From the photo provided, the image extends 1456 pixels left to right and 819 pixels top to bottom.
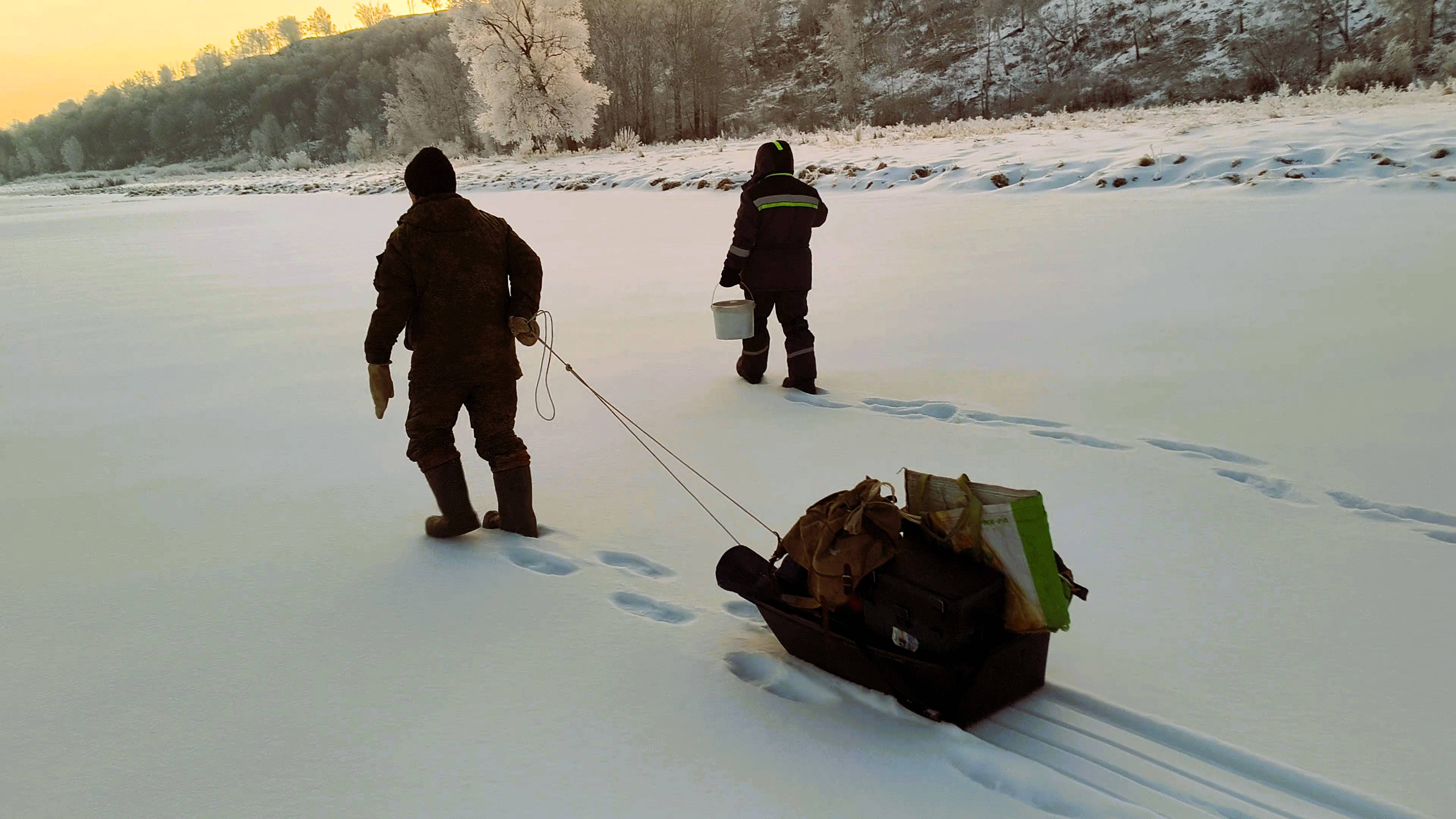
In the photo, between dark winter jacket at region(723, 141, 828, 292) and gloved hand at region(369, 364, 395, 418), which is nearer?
gloved hand at region(369, 364, 395, 418)

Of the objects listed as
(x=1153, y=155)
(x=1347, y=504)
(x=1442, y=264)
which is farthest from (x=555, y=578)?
(x=1153, y=155)

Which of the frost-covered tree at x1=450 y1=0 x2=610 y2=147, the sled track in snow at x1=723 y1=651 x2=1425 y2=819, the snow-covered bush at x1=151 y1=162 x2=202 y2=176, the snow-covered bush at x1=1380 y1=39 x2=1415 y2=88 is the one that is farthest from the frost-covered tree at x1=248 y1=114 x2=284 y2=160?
the sled track in snow at x1=723 y1=651 x2=1425 y2=819

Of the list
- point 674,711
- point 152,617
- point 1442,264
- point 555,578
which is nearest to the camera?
point 674,711

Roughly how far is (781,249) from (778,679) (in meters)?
3.62

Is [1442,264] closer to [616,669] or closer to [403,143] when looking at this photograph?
[616,669]

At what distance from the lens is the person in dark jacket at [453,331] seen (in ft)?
11.0

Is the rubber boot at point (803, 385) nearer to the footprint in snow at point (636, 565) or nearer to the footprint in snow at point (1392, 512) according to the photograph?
the footprint in snow at point (636, 565)

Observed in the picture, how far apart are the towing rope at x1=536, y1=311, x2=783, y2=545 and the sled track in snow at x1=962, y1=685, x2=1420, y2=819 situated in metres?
0.93

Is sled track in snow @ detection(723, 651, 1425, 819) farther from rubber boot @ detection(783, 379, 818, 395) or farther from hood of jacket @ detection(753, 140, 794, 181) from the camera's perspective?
hood of jacket @ detection(753, 140, 794, 181)

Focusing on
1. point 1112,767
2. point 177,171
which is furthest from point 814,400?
point 177,171

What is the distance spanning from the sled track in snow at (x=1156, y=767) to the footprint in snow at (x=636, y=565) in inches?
54.6

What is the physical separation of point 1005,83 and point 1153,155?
37.7 m

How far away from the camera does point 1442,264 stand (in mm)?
6996

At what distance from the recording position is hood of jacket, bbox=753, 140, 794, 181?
554 cm
